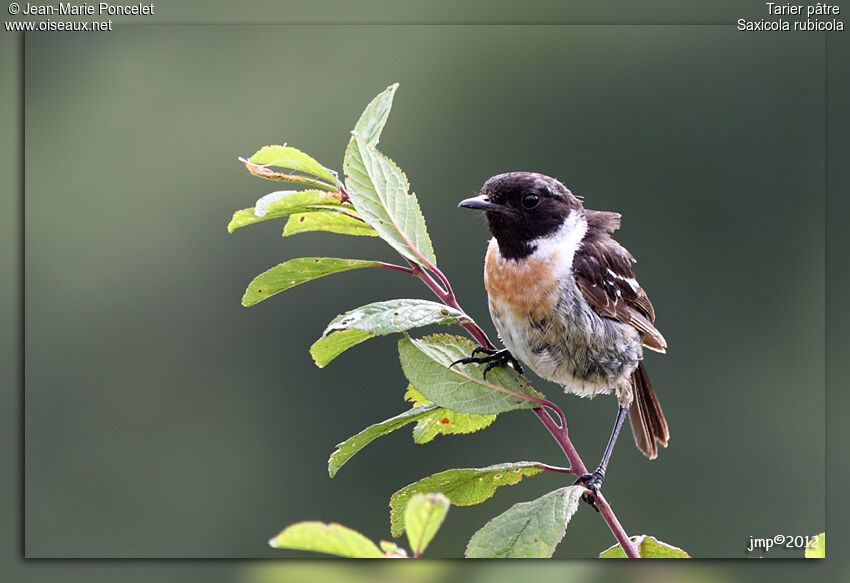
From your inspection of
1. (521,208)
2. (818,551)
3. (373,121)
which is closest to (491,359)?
(521,208)

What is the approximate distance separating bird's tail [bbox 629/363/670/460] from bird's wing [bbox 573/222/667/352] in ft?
0.39

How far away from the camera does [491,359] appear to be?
6.33 ft

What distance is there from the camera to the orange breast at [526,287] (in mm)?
2139

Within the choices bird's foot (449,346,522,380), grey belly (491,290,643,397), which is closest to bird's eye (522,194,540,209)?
grey belly (491,290,643,397)

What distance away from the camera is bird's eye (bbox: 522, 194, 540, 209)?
7.15ft

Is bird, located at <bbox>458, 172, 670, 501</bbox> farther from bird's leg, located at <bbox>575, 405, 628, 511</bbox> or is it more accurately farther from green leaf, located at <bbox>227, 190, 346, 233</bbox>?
green leaf, located at <bbox>227, 190, 346, 233</bbox>

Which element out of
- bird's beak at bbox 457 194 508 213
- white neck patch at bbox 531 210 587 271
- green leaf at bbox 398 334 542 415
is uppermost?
bird's beak at bbox 457 194 508 213

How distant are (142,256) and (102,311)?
240 mm

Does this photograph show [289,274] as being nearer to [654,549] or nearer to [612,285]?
[654,549]

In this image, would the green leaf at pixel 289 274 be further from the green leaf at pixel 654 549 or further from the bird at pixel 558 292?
the green leaf at pixel 654 549

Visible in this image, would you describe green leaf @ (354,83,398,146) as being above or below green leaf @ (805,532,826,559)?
above

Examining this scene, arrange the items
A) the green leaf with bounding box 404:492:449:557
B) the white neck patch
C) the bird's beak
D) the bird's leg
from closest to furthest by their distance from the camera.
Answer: the green leaf with bounding box 404:492:449:557, the bird's leg, the bird's beak, the white neck patch

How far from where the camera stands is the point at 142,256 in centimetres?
313

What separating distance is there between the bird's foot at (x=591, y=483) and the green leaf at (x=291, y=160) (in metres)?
0.66
